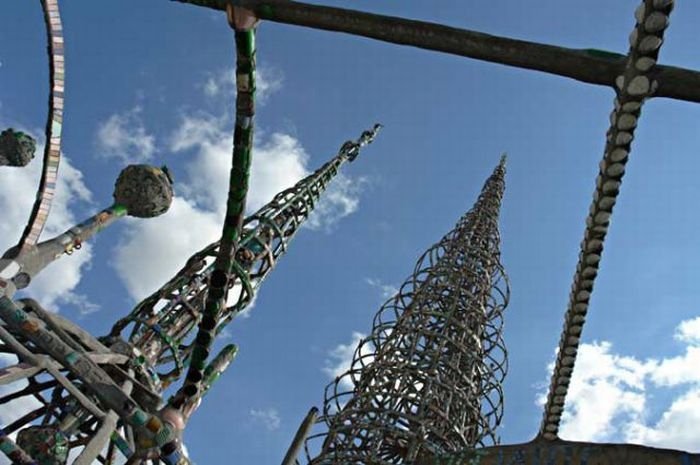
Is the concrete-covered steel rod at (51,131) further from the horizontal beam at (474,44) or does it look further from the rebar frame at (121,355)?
the horizontal beam at (474,44)

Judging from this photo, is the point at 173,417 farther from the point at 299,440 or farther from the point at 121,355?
the point at 121,355

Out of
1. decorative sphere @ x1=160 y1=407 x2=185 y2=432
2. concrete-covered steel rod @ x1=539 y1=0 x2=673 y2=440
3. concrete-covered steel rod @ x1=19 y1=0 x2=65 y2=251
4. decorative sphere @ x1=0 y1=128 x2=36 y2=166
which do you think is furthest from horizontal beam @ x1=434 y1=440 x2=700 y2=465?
decorative sphere @ x1=0 y1=128 x2=36 y2=166

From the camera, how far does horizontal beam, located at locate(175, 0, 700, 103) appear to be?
4797mm

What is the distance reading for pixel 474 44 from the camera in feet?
16.4

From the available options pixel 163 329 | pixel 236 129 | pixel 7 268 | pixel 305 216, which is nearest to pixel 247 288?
pixel 163 329

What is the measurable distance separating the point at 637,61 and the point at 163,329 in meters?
10.1

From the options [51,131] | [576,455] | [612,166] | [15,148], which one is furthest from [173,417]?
[15,148]

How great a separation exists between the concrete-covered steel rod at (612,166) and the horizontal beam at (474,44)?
3.8 inches

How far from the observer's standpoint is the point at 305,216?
20.1 m

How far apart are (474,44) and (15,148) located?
207 inches

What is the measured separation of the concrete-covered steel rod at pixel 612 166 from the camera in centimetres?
474

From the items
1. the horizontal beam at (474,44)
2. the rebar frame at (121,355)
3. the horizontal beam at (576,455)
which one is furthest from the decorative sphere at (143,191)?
the horizontal beam at (576,455)

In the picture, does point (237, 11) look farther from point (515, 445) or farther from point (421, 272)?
point (421, 272)

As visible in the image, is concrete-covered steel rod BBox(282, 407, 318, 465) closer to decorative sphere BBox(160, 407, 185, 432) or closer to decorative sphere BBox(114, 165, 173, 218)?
decorative sphere BBox(160, 407, 185, 432)
